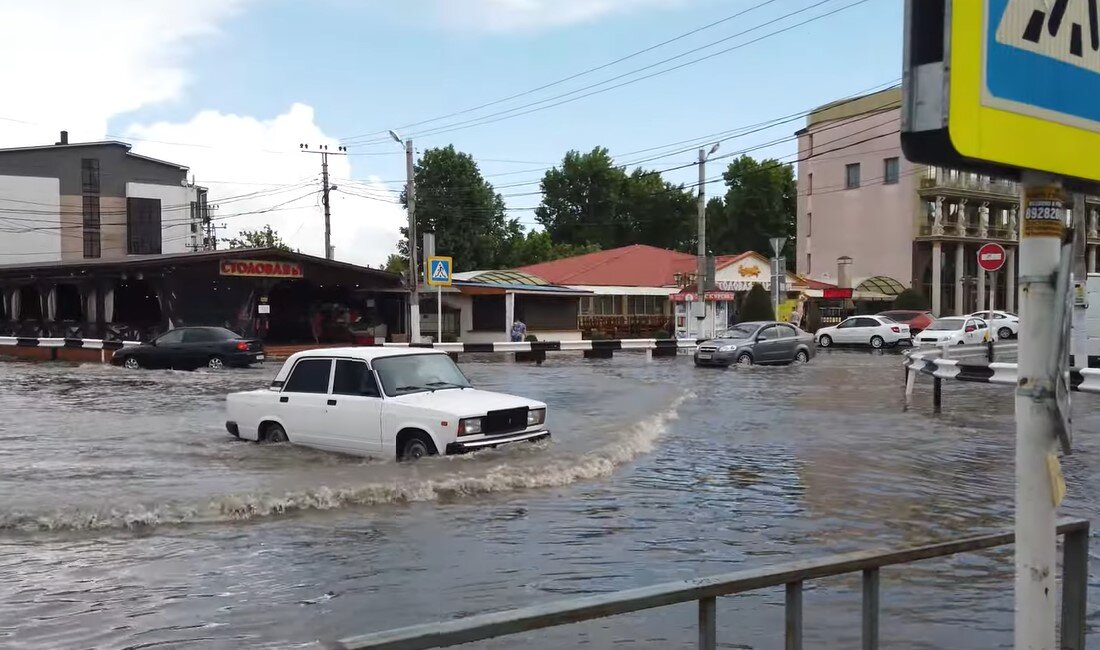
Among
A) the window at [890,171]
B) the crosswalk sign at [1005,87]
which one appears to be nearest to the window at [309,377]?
the crosswalk sign at [1005,87]

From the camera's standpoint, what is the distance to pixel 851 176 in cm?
6538

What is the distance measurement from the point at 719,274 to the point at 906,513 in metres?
43.8

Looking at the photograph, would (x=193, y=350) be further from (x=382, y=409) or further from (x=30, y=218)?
(x=30, y=218)

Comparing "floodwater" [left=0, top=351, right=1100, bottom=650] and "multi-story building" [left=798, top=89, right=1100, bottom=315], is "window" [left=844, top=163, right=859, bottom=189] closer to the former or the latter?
"multi-story building" [left=798, top=89, right=1100, bottom=315]

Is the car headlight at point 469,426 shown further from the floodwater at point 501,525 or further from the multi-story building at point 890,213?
the multi-story building at point 890,213

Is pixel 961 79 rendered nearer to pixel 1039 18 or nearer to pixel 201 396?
pixel 1039 18

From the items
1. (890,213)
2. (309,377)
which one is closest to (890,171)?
(890,213)

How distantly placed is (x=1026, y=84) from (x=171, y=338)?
29349 mm

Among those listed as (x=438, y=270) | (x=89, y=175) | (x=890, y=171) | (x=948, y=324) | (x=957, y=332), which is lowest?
(x=957, y=332)

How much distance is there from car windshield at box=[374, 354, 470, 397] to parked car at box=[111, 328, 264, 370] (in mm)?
18252

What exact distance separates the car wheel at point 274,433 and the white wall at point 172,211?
219 feet

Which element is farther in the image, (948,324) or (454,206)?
(454,206)

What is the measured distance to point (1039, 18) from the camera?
2.82 meters

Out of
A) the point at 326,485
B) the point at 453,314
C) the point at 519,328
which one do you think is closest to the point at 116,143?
the point at 453,314
